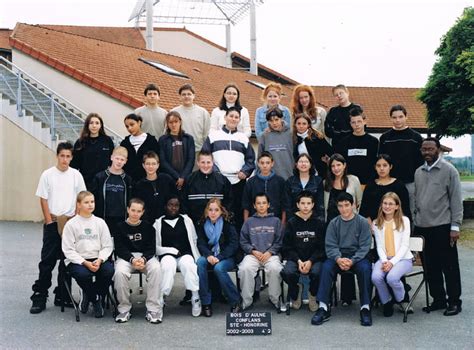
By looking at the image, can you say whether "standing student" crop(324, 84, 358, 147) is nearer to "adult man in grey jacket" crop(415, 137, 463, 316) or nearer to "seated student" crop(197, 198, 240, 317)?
"adult man in grey jacket" crop(415, 137, 463, 316)

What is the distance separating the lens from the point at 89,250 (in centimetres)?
637

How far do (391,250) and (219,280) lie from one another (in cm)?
189

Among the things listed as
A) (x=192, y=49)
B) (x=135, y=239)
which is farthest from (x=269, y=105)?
(x=192, y=49)

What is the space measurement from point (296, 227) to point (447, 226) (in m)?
1.65

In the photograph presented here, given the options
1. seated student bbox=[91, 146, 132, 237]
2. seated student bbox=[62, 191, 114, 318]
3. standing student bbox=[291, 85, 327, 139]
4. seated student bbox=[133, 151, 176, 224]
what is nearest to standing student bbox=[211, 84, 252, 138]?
standing student bbox=[291, 85, 327, 139]

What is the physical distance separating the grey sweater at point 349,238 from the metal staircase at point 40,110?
866 centimetres

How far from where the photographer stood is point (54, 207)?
6738mm

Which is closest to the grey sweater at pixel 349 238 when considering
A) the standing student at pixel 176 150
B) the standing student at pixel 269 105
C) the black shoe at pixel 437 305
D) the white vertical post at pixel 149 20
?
the black shoe at pixel 437 305

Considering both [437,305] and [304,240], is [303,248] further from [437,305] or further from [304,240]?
[437,305]

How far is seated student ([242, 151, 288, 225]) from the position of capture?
7121 millimetres

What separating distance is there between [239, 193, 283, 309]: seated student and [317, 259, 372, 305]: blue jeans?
19.7 inches

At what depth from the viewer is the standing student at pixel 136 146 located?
7.32 metres

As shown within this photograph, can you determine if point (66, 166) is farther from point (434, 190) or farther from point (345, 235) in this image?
point (434, 190)

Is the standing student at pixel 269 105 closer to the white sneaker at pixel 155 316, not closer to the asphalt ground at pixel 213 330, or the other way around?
the asphalt ground at pixel 213 330
